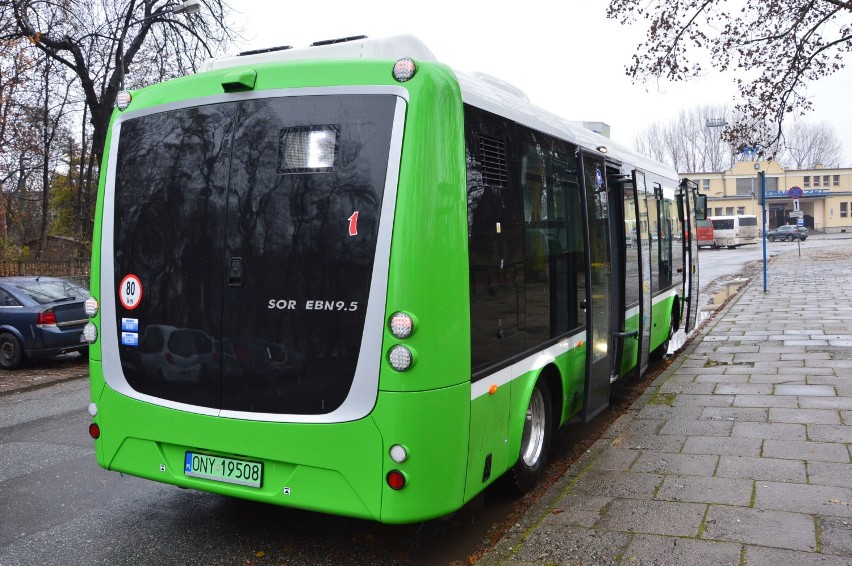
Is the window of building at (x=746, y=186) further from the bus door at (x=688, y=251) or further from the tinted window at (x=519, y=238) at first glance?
the tinted window at (x=519, y=238)

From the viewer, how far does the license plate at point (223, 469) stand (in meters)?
4.14

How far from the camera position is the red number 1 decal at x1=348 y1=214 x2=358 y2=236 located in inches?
153

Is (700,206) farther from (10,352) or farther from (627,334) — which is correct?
(10,352)

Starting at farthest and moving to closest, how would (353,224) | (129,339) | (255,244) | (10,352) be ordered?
(10,352)
(129,339)
(255,244)
(353,224)

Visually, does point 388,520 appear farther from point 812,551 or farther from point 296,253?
point 812,551

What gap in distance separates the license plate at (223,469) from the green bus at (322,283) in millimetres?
12

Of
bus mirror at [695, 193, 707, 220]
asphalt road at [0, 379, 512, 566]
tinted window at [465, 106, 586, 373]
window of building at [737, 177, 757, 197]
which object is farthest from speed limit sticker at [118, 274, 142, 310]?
window of building at [737, 177, 757, 197]

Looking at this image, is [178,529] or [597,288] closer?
[178,529]

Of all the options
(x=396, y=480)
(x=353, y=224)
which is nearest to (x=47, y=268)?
(x=353, y=224)

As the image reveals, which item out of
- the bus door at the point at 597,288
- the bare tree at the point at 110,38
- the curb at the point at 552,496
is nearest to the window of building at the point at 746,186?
the bare tree at the point at 110,38

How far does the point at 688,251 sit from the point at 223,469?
932 centimetres

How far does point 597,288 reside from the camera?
651 centimetres

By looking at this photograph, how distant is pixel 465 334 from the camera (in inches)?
159

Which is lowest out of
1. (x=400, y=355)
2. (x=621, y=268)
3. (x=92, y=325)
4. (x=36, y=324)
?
(x=36, y=324)
